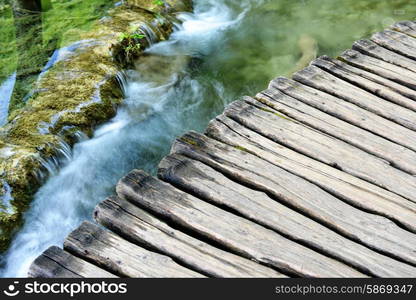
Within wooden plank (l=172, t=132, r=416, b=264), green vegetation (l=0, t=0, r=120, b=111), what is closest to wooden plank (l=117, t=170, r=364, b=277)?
wooden plank (l=172, t=132, r=416, b=264)

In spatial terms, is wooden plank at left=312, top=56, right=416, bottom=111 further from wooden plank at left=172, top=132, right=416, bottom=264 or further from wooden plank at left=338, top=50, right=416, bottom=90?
wooden plank at left=172, top=132, right=416, bottom=264

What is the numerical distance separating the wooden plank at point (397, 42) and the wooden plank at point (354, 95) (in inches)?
33.8

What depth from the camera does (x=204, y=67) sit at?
641 cm

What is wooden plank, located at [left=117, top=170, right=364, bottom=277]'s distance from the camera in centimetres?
272

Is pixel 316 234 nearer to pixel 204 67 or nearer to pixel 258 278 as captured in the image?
pixel 258 278

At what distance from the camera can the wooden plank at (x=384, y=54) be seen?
4.67 metres

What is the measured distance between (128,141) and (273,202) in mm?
2538

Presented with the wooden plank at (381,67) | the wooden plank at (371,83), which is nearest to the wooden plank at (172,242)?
the wooden plank at (371,83)

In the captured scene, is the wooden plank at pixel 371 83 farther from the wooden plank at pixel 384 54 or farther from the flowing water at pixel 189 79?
the flowing water at pixel 189 79

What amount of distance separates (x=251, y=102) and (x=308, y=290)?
177cm

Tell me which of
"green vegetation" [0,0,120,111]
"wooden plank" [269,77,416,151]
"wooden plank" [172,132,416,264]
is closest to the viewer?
"wooden plank" [172,132,416,264]

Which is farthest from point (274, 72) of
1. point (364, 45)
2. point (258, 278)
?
point (258, 278)

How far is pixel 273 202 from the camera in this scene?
123 inches

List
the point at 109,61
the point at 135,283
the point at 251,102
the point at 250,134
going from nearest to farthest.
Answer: the point at 135,283
the point at 250,134
the point at 251,102
the point at 109,61
